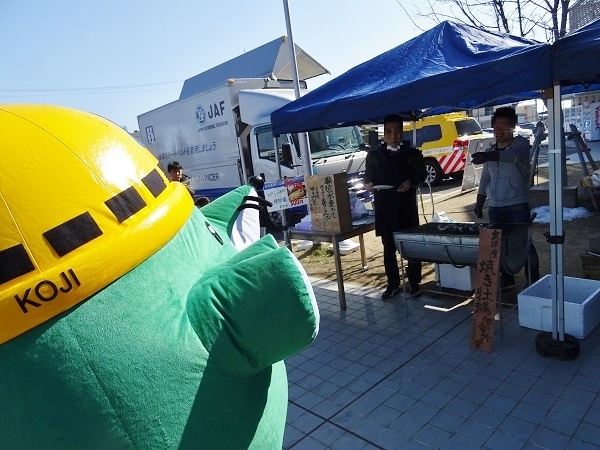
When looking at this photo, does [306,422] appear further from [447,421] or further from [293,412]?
[447,421]

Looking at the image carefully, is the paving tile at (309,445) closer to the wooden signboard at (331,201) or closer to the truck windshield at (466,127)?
the wooden signboard at (331,201)

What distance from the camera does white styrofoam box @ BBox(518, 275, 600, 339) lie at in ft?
11.5

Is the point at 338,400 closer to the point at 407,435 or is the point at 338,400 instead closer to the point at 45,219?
the point at 407,435

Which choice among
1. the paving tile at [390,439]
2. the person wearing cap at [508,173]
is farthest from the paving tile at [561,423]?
the person wearing cap at [508,173]

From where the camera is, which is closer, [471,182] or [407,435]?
[407,435]

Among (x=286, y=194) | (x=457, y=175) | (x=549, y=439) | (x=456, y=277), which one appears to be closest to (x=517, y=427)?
(x=549, y=439)

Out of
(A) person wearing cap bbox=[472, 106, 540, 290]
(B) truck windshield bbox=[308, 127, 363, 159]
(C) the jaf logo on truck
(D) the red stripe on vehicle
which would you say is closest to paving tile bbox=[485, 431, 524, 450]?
(A) person wearing cap bbox=[472, 106, 540, 290]

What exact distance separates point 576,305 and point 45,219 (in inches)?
148

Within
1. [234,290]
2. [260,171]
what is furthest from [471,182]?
[234,290]

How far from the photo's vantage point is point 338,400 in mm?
3193

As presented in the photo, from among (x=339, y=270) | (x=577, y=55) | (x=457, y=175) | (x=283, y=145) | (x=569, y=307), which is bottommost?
(x=457, y=175)

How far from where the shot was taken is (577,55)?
103 inches

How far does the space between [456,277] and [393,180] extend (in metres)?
1.30

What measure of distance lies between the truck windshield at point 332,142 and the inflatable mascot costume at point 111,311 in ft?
26.5
